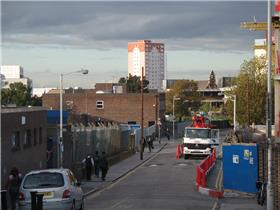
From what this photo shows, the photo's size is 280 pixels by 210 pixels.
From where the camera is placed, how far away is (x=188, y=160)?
5541 cm

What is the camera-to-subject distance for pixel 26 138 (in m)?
30.2

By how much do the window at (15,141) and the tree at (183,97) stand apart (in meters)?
107

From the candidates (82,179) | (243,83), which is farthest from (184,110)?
(82,179)

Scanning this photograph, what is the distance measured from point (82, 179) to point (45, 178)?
18.3 m

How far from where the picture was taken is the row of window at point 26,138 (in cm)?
2773

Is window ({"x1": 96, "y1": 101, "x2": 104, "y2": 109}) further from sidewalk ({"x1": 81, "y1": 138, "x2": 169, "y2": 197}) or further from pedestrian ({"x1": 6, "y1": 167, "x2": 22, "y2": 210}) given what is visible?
pedestrian ({"x1": 6, "y1": 167, "x2": 22, "y2": 210})

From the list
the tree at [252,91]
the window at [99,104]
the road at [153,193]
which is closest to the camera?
the road at [153,193]

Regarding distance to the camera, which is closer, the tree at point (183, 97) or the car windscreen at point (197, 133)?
the car windscreen at point (197, 133)

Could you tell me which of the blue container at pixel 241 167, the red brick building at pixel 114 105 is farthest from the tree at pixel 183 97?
the blue container at pixel 241 167

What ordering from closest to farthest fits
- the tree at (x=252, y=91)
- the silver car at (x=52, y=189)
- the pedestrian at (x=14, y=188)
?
the silver car at (x=52, y=189) → the pedestrian at (x=14, y=188) → the tree at (x=252, y=91)

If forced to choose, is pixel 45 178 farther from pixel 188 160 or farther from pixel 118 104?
pixel 118 104

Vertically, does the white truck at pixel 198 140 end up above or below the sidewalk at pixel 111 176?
above

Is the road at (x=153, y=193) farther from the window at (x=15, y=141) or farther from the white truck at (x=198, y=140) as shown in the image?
the white truck at (x=198, y=140)

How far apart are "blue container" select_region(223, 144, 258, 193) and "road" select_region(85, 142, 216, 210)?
1647mm
